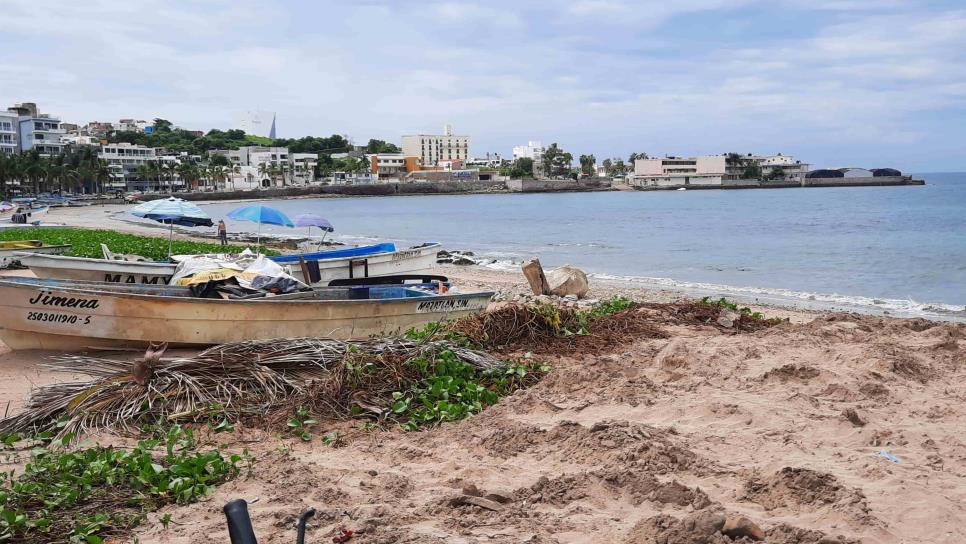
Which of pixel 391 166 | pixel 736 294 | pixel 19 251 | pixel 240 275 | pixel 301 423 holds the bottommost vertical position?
pixel 736 294

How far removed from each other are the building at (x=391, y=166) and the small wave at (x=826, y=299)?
148336 millimetres

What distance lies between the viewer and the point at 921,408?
6.88 meters

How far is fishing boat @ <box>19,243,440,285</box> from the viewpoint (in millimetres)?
13805

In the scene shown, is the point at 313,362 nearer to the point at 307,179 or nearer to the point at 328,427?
the point at 328,427

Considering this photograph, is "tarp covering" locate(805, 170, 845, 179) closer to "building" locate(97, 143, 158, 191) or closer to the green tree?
the green tree

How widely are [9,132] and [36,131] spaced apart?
8757 millimetres

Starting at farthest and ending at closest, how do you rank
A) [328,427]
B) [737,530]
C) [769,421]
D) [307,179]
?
[307,179] → [328,427] → [769,421] → [737,530]

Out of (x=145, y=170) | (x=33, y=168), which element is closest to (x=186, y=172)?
(x=145, y=170)

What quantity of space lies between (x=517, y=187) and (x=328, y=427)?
15646 centimetres

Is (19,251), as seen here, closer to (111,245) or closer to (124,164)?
(111,245)

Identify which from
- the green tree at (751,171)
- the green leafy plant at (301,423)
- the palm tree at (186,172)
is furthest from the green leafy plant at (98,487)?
the green tree at (751,171)

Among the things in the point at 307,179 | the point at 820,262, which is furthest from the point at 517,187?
the point at 820,262

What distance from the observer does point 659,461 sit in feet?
18.2

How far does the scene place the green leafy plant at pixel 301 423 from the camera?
6727 millimetres
